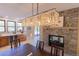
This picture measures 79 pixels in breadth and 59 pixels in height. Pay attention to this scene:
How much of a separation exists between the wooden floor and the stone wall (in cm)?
28

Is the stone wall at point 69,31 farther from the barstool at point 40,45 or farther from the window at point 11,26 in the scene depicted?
the window at point 11,26

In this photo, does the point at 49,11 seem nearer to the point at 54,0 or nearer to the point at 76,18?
the point at 54,0

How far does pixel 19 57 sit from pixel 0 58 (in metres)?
0.39

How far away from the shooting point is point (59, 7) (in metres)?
2.37

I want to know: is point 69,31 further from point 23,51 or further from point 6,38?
point 6,38

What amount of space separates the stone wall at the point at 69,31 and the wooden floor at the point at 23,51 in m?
0.28

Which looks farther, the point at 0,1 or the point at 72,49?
the point at 72,49

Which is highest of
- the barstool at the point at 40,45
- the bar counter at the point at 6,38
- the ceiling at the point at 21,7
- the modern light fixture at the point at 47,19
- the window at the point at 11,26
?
the ceiling at the point at 21,7

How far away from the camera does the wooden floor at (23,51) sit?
2401 millimetres

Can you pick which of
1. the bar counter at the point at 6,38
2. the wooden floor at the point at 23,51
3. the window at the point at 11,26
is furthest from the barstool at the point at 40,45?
the window at the point at 11,26

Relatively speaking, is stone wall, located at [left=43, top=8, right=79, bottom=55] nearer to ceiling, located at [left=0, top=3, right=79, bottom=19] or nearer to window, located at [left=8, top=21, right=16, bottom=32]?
ceiling, located at [left=0, top=3, right=79, bottom=19]

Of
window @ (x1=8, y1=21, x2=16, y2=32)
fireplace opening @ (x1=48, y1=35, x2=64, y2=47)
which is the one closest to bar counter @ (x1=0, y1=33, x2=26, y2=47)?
window @ (x1=8, y1=21, x2=16, y2=32)

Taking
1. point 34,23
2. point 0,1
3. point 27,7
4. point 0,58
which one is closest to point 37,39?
point 34,23

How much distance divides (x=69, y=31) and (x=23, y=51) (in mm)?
1050
